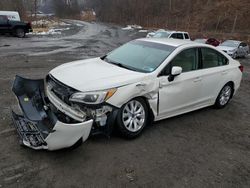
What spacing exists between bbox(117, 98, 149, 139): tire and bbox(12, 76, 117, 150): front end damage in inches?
8.7

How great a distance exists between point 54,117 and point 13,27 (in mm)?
23692

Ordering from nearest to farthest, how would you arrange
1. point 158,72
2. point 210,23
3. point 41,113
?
point 41,113
point 158,72
point 210,23

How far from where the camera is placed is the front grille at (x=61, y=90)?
4.47 meters

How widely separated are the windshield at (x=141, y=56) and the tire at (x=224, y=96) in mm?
1865

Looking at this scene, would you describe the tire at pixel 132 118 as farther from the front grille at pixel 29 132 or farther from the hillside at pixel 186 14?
the hillside at pixel 186 14

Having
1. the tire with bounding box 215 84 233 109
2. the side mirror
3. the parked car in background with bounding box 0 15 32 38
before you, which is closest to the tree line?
the parked car in background with bounding box 0 15 32 38

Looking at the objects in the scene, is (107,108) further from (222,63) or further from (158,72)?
(222,63)

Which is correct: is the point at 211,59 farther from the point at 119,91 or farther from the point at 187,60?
the point at 119,91

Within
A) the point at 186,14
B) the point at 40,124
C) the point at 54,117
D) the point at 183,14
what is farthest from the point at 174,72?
the point at 183,14

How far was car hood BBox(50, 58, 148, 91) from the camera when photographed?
14.8 feet

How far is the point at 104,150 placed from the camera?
450 centimetres

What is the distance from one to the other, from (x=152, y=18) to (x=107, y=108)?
6072cm

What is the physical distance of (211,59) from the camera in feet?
20.8

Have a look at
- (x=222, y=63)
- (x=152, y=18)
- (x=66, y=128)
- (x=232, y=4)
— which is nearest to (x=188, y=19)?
(x=232, y=4)
